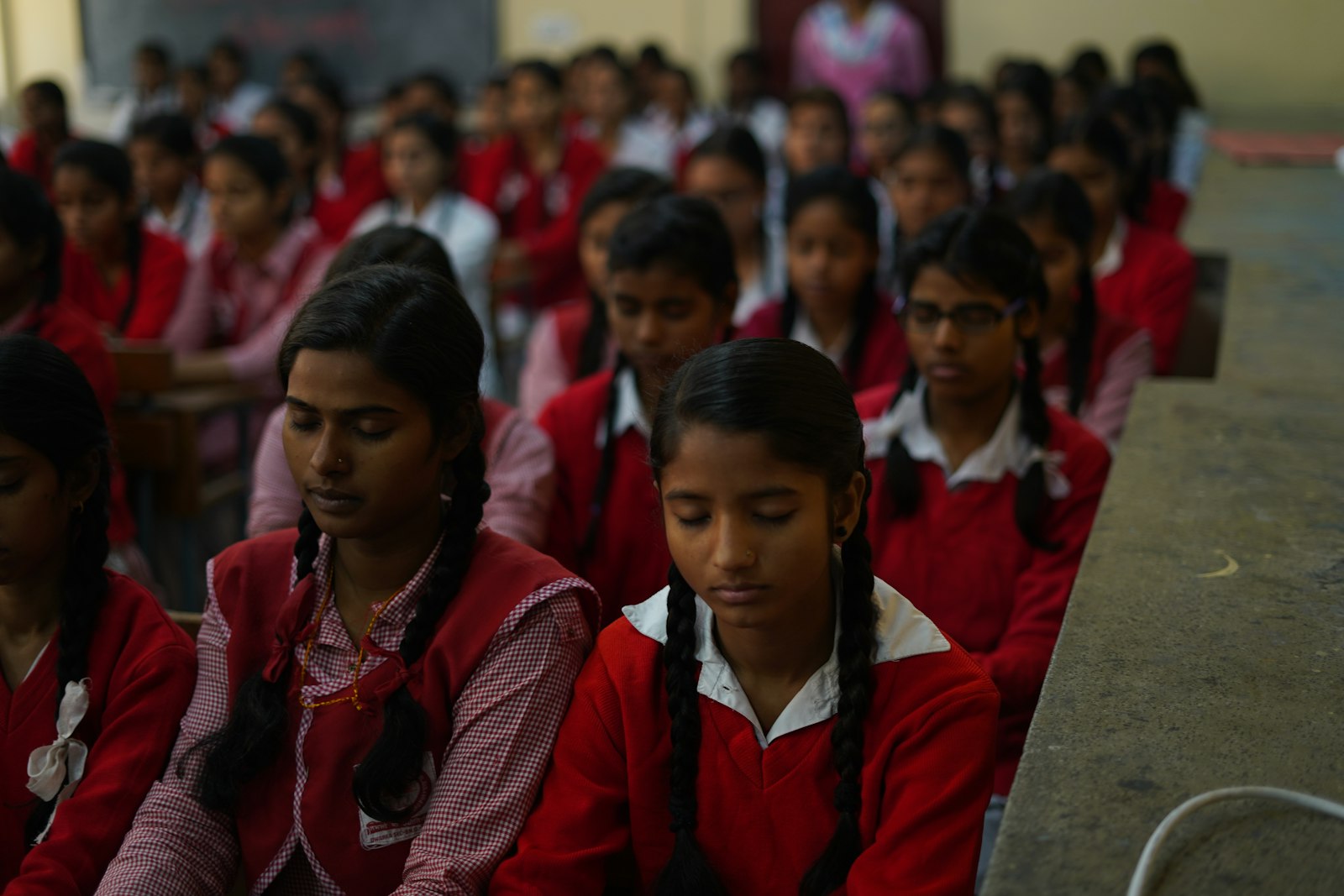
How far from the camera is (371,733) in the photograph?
1351 mm

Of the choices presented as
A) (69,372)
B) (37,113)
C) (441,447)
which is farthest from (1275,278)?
(37,113)

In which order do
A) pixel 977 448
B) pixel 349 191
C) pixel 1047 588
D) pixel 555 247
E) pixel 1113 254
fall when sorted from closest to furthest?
pixel 1047 588 < pixel 977 448 < pixel 1113 254 < pixel 555 247 < pixel 349 191

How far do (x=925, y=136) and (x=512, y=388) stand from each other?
1931 millimetres

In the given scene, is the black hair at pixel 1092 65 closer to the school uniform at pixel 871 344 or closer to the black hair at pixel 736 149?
the black hair at pixel 736 149

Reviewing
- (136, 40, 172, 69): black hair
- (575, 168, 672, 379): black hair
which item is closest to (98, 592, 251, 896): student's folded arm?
(575, 168, 672, 379): black hair

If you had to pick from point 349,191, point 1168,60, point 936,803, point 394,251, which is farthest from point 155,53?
point 936,803

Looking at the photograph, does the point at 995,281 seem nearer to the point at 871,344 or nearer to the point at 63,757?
the point at 871,344

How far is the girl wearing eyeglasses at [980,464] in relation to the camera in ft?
5.95

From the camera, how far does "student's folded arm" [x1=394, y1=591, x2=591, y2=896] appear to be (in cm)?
126

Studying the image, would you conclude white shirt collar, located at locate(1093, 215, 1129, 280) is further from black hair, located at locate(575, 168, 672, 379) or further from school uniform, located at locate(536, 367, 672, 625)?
school uniform, located at locate(536, 367, 672, 625)

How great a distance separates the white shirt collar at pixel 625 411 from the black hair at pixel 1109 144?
1.70 metres

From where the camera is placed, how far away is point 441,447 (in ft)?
4.60

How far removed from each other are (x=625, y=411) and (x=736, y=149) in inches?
64.9

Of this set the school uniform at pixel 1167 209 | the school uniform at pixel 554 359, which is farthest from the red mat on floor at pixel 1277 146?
the school uniform at pixel 554 359
